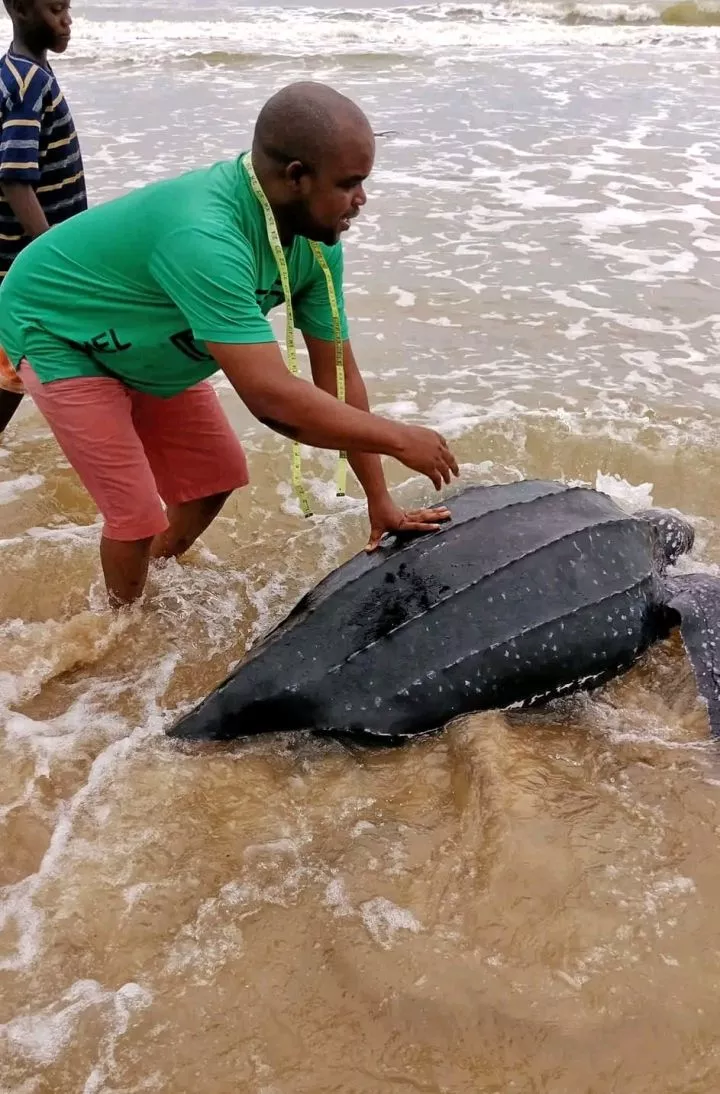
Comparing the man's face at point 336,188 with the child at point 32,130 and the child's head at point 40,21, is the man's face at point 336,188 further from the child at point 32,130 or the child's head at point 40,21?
the child's head at point 40,21

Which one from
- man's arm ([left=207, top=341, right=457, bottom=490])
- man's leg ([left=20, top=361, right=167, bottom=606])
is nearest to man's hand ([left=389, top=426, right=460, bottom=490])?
man's arm ([left=207, top=341, right=457, bottom=490])

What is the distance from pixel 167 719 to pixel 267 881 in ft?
2.09

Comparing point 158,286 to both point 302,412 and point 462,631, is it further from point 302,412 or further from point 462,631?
point 462,631

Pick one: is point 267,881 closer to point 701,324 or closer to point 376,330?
point 376,330

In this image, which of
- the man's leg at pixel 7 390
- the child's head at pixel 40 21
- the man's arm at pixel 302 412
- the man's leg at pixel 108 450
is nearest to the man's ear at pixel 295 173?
the man's arm at pixel 302 412

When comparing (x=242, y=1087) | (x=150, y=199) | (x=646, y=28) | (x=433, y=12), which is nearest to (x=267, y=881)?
(x=242, y=1087)

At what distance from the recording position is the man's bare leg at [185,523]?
297 centimetres

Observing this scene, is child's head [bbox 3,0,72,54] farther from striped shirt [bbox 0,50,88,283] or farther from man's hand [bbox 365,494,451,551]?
man's hand [bbox 365,494,451,551]

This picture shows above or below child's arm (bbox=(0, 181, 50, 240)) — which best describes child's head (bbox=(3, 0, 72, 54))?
above

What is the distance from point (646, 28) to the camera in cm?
1412

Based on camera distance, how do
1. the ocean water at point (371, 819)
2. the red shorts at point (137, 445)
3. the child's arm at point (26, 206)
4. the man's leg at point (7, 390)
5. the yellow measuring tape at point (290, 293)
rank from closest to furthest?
the ocean water at point (371, 819), the yellow measuring tape at point (290, 293), the red shorts at point (137, 445), the child's arm at point (26, 206), the man's leg at point (7, 390)

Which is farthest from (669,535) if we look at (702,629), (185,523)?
(185,523)

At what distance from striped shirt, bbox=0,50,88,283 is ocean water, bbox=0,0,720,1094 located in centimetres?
103

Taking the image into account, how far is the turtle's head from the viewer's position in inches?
119
